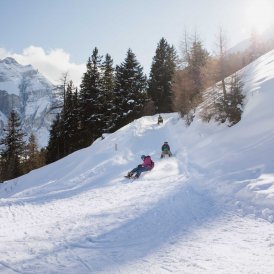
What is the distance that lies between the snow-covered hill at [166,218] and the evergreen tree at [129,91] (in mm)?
27628

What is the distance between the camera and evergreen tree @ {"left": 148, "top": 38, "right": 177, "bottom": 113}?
55125mm

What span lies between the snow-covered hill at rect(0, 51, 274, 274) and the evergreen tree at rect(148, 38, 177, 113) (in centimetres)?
3529

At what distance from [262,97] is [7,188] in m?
18.5

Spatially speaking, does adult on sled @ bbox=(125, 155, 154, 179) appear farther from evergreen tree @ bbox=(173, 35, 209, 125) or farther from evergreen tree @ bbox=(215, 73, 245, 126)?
evergreen tree @ bbox=(173, 35, 209, 125)

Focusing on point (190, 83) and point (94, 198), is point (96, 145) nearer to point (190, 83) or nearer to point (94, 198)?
point (190, 83)

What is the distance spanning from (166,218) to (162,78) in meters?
48.2

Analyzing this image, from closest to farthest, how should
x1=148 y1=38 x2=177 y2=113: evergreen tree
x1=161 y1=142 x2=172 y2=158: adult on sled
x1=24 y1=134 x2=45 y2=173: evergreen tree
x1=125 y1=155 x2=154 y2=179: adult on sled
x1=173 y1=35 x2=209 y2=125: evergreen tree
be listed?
x1=125 y1=155 x2=154 y2=179: adult on sled → x1=161 y1=142 x2=172 y2=158: adult on sled → x1=173 y1=35 x2=209 y2=125: evergreen tree → x1=148 y1=38 x2=177 y2=113: evergreen tree → x1=24 y1=134 x2=45 y2=173: evergreen tree

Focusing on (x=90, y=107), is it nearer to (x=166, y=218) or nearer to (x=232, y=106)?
(x=232, y=106)

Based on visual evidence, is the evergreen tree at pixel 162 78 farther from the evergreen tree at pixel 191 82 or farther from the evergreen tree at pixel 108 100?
the evergreen tree at pixel 191 82

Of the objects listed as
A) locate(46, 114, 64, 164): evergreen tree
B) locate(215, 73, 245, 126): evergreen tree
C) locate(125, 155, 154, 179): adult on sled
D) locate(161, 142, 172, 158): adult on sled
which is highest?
locate(46, 114, 64, 164): evergreen tree

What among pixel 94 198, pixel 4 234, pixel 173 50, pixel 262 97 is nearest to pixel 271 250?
pixel 4 234

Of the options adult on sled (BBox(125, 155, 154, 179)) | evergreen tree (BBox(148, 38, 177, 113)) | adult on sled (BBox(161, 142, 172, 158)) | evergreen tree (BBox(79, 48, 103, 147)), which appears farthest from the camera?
evergreen tree (BBox(148, 38, 177, 113))

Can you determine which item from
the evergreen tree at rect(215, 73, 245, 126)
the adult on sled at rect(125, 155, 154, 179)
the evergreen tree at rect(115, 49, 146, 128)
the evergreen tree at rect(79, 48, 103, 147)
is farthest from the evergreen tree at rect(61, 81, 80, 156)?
the adult on sled at rect(125, 155, 154, 179)

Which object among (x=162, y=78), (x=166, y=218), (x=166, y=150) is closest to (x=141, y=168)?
(x=166, y=150)
